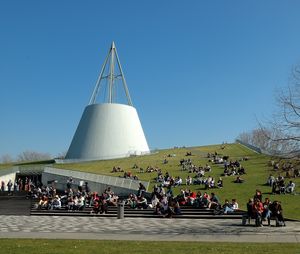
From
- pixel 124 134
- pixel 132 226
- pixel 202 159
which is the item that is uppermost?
pixel 124 134

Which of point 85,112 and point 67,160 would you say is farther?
point 85,112

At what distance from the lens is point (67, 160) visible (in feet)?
197

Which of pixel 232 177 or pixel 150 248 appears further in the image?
pixel 232 177

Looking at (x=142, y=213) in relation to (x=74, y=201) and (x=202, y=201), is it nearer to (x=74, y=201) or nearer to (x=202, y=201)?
(x=202, y=201)

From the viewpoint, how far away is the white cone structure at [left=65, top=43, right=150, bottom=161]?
60.8 m

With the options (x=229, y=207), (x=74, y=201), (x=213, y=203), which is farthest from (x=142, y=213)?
(x=229, y=207)

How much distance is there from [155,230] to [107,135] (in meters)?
44.4

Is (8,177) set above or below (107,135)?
below

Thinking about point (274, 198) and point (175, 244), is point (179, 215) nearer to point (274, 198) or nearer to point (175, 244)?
point (274, 198)

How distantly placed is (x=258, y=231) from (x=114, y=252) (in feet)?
24.3

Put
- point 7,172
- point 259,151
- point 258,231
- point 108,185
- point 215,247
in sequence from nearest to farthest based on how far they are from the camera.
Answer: point 215,247
point 258,231
point 108,185
point 7,172
point 259,151

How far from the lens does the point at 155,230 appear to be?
58.1ft

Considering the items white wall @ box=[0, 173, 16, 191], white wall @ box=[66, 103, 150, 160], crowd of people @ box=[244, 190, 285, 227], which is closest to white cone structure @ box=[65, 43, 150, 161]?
white wall @ box=[66, 103, 150, 160]

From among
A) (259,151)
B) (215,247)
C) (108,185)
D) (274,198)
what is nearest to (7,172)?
(108,185)
